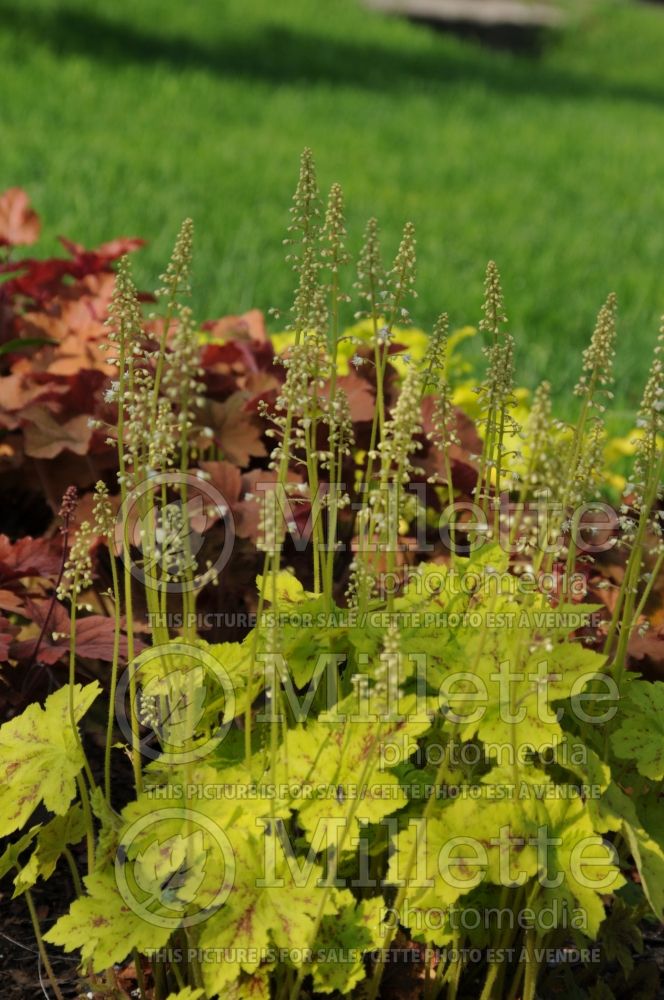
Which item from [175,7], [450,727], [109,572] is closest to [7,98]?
[175,7]

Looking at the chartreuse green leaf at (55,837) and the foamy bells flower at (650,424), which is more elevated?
the foamy bells flower at (650,424)

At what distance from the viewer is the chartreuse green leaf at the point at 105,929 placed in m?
1.39

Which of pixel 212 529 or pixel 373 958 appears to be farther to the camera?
pixel 212 529

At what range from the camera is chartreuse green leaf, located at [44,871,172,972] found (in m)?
1.39

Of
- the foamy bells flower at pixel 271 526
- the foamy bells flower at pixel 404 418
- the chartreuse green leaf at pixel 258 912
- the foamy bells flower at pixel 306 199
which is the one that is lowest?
the chartreuse green leaf at pixel 258 912

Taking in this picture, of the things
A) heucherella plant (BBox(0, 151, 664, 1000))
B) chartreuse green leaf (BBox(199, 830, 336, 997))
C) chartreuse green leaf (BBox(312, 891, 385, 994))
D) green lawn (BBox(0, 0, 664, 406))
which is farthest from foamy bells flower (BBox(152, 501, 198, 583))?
green lawn (BBox(0, 0, 664, 406))

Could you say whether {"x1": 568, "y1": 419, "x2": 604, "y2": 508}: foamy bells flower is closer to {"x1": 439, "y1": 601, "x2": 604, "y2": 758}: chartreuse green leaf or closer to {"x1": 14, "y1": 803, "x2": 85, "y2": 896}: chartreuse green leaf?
{"x1": 439, "y1": 601, "x2": 604, "y2": 758}: chartreuse green leaf

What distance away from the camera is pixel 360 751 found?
4.81 ft

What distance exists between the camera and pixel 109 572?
244 centimetres

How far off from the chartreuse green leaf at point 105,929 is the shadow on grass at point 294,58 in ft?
30.9

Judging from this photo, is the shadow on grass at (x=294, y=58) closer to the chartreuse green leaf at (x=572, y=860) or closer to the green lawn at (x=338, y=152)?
the green lawn at (x=338, y=152)

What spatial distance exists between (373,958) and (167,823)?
448 millimetres

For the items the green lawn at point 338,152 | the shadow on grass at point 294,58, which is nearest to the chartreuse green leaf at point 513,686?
the green lawn at point 338,152

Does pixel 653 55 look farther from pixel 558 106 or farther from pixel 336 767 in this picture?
pixel 336 767
